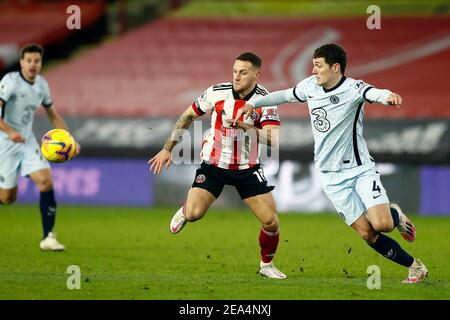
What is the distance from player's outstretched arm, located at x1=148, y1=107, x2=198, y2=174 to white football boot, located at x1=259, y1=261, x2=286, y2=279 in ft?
4.74

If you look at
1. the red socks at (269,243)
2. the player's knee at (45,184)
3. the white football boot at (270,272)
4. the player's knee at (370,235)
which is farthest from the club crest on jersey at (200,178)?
the player's knee at (45,184)

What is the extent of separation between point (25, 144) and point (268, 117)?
405 centimetres

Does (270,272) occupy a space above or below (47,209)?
below

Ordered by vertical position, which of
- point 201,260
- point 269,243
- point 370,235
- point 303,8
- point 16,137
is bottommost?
point 201,260

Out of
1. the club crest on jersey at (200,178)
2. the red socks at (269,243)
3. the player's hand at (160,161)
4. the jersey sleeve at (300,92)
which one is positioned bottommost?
the red socks at (269,243)

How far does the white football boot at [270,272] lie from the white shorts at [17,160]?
12.2 feet

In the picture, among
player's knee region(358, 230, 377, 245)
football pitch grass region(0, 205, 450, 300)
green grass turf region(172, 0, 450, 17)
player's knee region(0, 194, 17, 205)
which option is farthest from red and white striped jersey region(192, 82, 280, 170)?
green grass turf region(172, 0, 450, 17)

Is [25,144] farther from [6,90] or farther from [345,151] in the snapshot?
[345,151]

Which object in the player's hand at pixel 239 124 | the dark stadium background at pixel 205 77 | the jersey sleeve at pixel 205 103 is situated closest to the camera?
the player's hand at pixel 239 124

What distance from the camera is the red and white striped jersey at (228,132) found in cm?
954

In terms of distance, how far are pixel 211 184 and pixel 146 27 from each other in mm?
17900

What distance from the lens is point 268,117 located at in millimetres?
9375

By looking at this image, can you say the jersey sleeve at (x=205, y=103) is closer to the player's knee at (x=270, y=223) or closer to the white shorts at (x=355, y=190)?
the player's knee at (x=270, y=223)

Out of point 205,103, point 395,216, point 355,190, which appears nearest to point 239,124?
point 205,103
